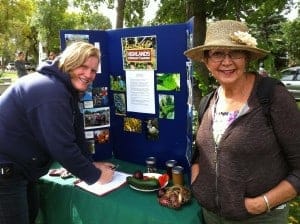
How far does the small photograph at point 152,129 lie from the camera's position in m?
2.67

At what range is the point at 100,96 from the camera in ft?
9.43

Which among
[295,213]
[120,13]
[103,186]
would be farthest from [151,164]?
[120,13]

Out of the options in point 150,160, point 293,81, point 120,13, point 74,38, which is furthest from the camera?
point 293,81

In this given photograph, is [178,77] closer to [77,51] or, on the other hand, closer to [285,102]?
[77,51]

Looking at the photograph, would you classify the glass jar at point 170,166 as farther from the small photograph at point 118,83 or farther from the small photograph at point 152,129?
the small photograph at point 118,83

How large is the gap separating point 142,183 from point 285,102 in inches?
43.8

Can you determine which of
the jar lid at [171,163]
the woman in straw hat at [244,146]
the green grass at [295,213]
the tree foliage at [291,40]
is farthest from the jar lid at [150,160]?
the tree foliage at [291,40]

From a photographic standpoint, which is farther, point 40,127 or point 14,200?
point 14,200

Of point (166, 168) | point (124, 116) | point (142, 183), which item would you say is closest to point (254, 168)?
point (142, 183)

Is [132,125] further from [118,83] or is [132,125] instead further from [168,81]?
[168,81]

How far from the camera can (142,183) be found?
90.3 inches

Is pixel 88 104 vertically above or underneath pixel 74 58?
underneath

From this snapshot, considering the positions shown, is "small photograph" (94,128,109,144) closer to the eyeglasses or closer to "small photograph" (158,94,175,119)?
"small photograph" (158,94,175,119)

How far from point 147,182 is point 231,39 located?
110 cm
